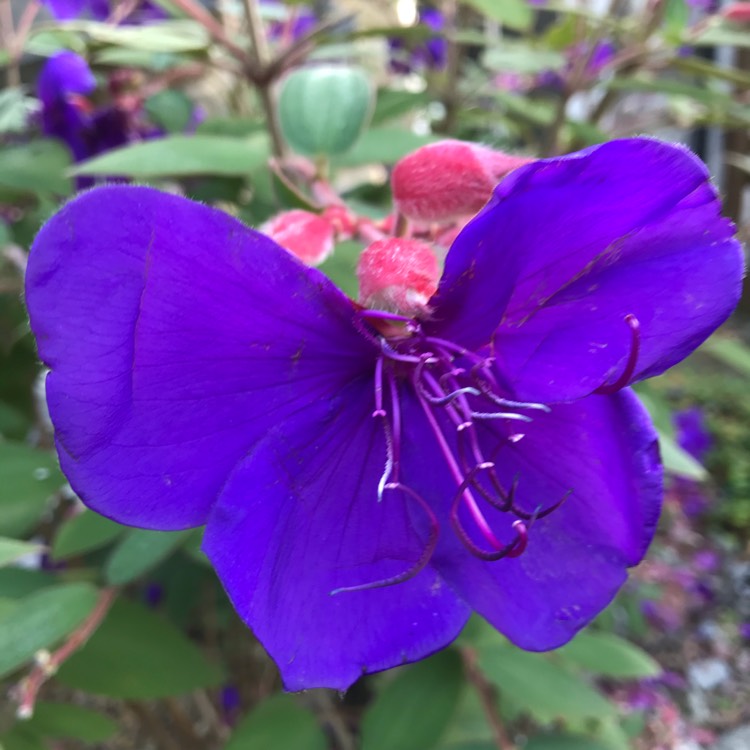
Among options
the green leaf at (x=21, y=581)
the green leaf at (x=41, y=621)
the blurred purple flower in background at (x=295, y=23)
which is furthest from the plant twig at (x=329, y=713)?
the blurred purple flower in background at (x=295, y=23)

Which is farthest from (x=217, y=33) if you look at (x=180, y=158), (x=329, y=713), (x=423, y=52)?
(x=423, y=52)

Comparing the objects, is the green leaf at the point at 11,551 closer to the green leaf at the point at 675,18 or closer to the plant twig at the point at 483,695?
the plant twig at the point at 483,695

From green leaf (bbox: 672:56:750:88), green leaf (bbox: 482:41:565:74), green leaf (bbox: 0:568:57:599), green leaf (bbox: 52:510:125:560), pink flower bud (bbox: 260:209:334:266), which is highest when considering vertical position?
pink flower bud (bbox: 260:209:334:266)

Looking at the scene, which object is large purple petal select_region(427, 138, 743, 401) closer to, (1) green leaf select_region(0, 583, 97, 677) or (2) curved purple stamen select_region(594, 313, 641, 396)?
(2) curved purple stamen select_region(594, 313, 641, 396)

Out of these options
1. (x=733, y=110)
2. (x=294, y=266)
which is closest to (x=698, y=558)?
(x=733, y=110)

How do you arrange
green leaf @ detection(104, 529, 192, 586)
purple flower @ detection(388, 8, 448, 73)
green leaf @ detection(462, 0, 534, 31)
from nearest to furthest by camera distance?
green leaf @ detection(104, 529, 192, 586)
green leaf @ detection(462, 0, 534, 31)
purple flower @ detection(388, 8, 448, 73)

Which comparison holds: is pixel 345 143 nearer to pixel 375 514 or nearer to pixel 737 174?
pixel 375 514

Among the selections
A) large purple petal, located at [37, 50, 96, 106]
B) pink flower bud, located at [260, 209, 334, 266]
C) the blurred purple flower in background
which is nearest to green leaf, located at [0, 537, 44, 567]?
pink flower bud, located at [260, 209, 334, 266]
